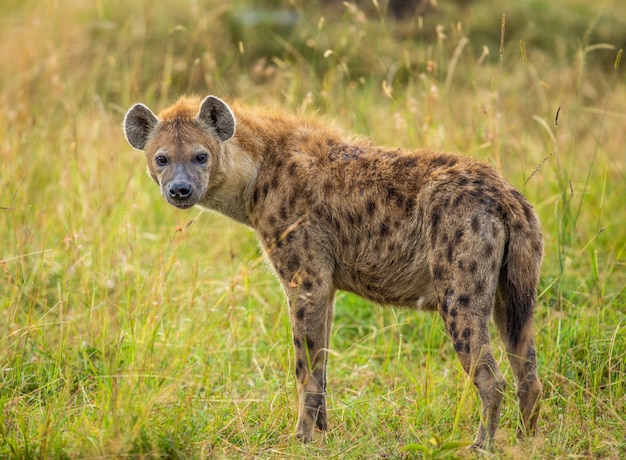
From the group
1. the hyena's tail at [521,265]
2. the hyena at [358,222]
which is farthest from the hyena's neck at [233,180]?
the hyena's tail at [521,265]

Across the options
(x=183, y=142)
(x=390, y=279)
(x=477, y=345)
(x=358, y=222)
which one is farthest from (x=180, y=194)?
(x=477, y=345)

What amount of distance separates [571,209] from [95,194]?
3.25 meters

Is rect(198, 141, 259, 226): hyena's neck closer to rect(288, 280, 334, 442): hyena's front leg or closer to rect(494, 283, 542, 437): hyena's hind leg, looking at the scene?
rect(288, 280, 334, 442): hyena's front leg

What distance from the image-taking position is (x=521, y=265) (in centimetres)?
379

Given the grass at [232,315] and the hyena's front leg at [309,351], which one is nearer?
the grass at [232,315]

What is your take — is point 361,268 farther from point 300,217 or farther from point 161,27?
point 161,27

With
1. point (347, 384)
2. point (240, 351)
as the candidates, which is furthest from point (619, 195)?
point (240, 351)

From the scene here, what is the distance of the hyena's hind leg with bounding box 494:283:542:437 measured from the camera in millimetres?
3873

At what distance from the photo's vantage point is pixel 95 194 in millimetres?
5977

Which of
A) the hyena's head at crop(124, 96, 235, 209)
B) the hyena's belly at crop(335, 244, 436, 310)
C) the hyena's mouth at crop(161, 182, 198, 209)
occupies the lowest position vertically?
the hyena's belly at crop(335, 244, 436, 310)

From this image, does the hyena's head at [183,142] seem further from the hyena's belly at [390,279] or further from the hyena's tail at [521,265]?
the hyena's tail at [521,265]

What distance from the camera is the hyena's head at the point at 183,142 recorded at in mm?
4309

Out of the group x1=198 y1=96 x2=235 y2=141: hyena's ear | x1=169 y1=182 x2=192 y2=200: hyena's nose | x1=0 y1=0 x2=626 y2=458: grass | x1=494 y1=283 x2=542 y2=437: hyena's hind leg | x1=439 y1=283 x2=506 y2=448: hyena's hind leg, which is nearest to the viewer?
x1=439 y1=283 x2=506 y2=448: hyena's hind leg

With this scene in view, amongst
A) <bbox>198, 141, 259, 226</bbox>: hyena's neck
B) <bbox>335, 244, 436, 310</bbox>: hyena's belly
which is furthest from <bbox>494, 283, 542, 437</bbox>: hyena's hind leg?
<bbox>198, 141, 259, 226</bbox>: hyena's neck
